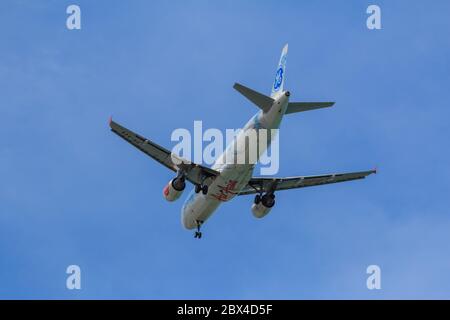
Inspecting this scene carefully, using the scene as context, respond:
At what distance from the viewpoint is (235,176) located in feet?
182

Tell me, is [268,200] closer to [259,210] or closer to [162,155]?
[259,210]

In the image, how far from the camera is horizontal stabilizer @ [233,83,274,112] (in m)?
51.4

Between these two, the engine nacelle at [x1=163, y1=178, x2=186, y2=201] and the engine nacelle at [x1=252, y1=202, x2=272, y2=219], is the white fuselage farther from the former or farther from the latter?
the engine nacelle at [x1=252, y1=202, x2=272, y2=219]

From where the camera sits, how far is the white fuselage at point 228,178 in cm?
5238

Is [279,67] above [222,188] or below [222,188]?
above

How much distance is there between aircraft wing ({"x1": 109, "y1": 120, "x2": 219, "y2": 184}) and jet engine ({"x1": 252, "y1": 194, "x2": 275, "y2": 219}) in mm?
5299

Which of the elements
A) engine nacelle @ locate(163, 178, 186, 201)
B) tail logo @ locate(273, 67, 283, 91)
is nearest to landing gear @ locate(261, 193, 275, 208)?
engine nacelle @ locate(163, 178, 186, 201)

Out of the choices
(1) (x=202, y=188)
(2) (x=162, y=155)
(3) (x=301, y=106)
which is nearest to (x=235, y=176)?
(1) (x=202, y=188)

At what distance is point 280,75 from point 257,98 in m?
3.70

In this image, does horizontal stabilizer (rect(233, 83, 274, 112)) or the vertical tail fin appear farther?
the vertical tail fin

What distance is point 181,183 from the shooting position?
57219 millimetres
